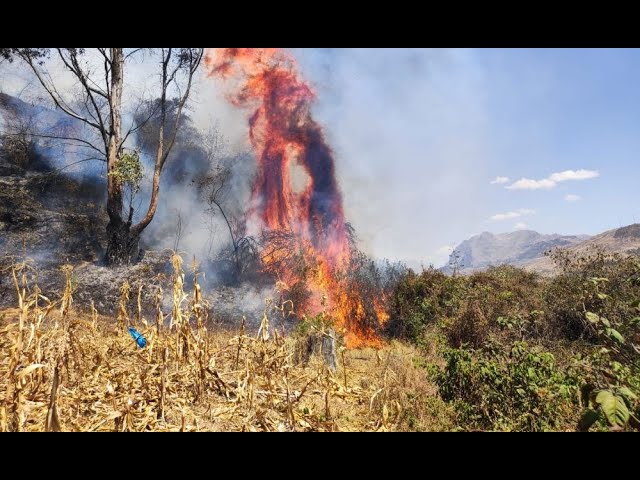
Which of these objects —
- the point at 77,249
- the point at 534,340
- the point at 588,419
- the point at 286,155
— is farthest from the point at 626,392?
the point at 77,249

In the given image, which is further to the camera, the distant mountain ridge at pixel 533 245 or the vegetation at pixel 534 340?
the distant mountain ridge at pixel 533 245

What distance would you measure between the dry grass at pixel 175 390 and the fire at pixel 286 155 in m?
9.52

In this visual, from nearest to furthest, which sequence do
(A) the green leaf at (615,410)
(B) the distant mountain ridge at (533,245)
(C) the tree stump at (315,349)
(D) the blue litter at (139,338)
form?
(A) the green leaf at (615,410), (D) the blue litter at (139,338), (C) the tree stump at (315,349), (B) the distant mountain ridge at (533,245)

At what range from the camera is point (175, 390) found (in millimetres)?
4676

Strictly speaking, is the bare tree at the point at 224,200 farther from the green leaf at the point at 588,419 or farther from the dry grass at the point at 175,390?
the green leaf at the point at 588,419

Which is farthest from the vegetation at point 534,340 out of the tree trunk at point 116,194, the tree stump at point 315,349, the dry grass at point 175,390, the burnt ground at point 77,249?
the tree trunk at point 116,194

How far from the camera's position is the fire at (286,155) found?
1551 cm

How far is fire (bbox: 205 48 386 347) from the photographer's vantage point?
1551 cm

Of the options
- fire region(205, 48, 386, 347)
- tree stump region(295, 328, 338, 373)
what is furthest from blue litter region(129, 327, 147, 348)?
fire region(205, 48, 386, 347)

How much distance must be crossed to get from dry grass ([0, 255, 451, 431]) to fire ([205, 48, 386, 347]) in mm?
9517

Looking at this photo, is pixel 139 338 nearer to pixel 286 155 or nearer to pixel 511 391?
pixel 511 391

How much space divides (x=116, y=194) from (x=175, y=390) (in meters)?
11.7

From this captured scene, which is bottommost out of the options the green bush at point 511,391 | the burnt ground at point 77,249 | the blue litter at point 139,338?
the green bush at point 511,391
